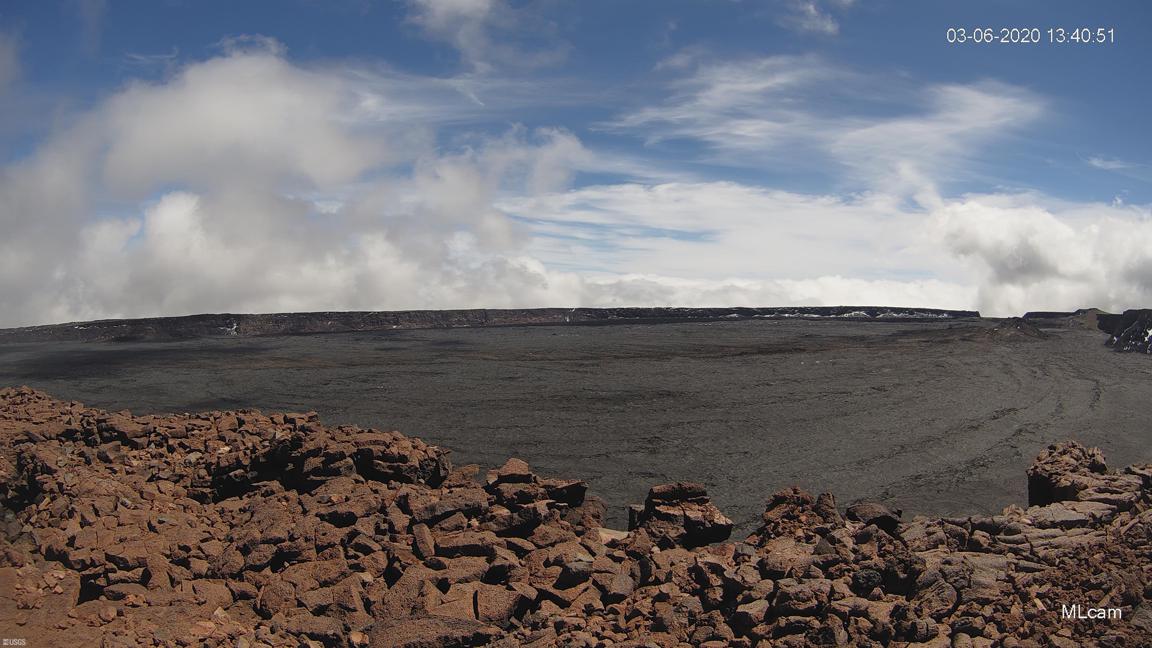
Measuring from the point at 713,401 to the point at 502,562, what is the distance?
12.9 meters

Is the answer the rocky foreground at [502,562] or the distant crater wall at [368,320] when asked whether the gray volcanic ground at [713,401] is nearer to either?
the rocky foreground at [502,562]

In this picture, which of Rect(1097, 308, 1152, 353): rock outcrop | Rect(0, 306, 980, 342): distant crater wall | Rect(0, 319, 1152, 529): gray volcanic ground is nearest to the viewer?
Rect(0, 319, 1152, 529): gray volcanic ground

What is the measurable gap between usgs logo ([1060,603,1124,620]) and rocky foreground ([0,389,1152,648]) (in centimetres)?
4

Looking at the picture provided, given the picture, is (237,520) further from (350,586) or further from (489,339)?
(489,339)

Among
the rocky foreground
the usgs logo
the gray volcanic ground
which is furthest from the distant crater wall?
the usgs logo

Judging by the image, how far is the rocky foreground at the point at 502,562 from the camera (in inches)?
213

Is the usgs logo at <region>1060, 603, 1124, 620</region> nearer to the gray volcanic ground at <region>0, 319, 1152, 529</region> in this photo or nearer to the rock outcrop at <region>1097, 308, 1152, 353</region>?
the gray volcanic ground at <region>0, 319, 1152, 529</region>

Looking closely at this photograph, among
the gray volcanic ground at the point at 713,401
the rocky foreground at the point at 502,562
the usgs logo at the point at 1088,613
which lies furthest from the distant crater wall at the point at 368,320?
the usgs logo at the point at 1088,613

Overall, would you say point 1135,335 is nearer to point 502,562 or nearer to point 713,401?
point 713,401

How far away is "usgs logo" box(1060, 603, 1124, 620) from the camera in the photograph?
4.96m

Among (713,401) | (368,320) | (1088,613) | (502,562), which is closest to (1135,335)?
(713,401)

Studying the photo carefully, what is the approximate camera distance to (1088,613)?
5047mm

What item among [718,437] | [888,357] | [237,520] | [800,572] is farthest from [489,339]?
[800,572]

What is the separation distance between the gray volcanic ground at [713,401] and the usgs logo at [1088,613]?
4.82 meters
